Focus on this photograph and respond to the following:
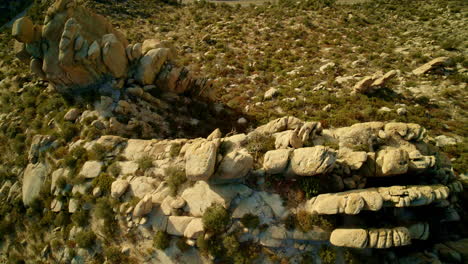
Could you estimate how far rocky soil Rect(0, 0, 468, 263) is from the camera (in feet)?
37.5

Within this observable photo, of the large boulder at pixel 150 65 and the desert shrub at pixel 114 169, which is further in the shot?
the large boulder at pixel 150 65

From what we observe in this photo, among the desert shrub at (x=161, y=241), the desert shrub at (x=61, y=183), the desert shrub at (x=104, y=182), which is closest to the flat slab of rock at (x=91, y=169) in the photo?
the desert shrub at (x=104, y=182)

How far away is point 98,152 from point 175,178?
735cm

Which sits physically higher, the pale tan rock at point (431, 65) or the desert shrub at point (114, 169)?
the pale tan rock at point (431, 65)

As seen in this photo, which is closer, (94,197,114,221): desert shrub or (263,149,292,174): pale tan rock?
(263,149,292,174): pale tan rock

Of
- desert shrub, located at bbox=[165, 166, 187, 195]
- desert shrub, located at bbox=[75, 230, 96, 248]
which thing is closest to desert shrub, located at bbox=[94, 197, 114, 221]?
desert shrub, located at bbox=[75, 230, 96, 248]

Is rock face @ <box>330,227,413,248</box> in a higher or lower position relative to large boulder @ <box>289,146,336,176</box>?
lower

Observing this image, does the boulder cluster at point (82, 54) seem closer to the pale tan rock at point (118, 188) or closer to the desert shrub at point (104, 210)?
the pale tan rock at point (118, 188)

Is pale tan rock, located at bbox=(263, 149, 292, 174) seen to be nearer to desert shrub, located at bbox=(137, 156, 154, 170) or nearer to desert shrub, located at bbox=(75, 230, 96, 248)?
desert shrub, located at bbox=(137, 156, 154, 170)

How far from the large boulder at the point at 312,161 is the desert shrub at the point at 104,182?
12.2 meters

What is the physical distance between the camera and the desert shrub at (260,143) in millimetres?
13727

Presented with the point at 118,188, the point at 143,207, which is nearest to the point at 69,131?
the point at 118,188

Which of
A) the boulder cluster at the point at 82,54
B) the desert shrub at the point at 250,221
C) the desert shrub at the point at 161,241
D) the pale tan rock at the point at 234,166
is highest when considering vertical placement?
the boulder cluster at the point at 82,54

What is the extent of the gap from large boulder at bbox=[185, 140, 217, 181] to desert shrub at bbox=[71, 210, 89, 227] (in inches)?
325
